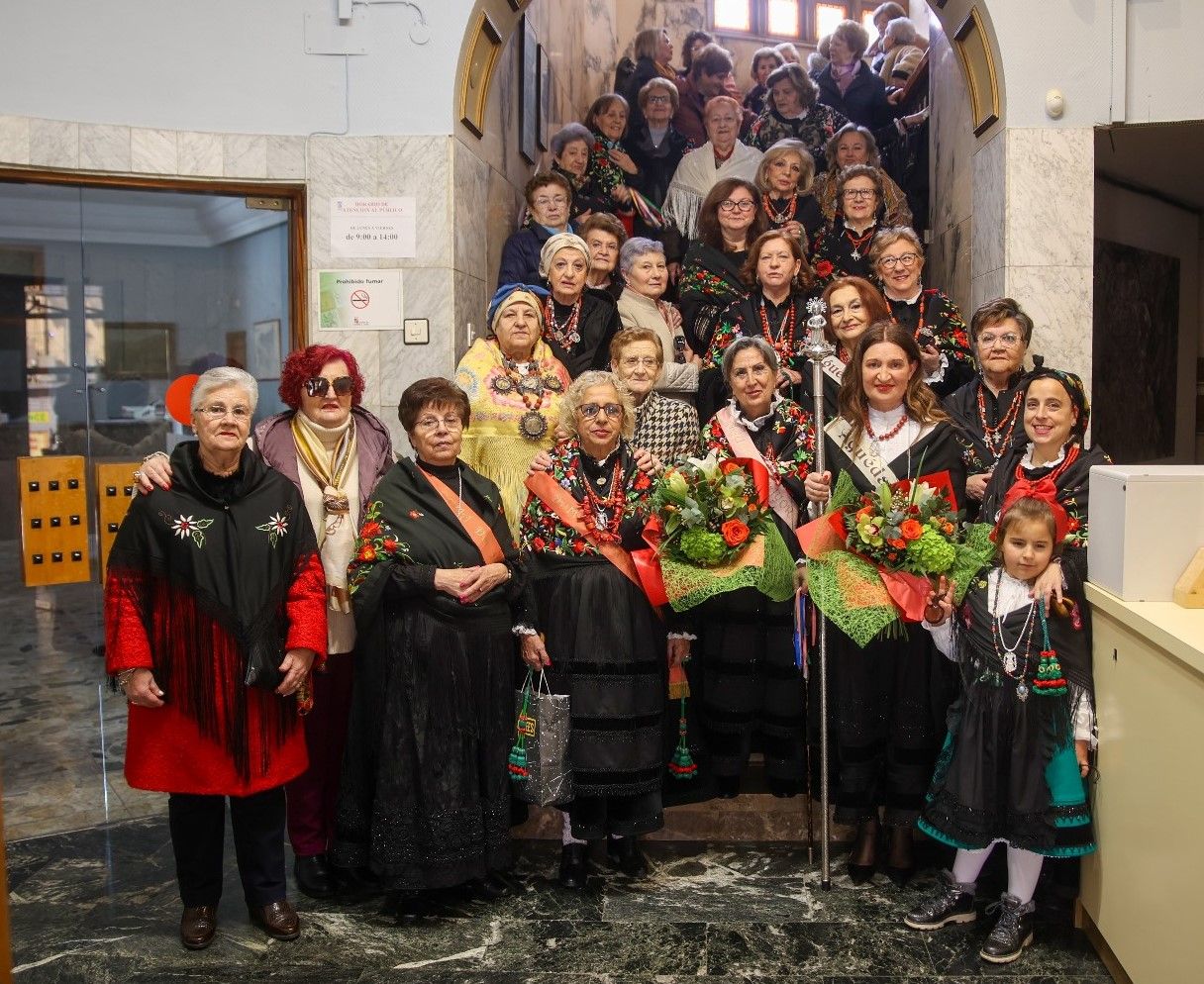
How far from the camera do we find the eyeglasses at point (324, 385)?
147 inches

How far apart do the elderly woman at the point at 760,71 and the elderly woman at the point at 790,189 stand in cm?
219

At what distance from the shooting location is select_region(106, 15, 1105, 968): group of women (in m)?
3.31

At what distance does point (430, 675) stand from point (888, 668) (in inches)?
59.1

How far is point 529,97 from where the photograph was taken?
24.1 feet

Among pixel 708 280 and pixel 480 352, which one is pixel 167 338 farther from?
pixel 708 280

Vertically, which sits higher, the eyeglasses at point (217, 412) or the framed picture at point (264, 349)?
the framed picture at point (264, 349)

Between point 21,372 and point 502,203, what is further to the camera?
point 502,203

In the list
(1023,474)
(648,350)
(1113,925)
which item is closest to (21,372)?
(648,350)

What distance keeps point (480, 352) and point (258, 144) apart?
152 cm

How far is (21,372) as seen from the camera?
5473 millimetres

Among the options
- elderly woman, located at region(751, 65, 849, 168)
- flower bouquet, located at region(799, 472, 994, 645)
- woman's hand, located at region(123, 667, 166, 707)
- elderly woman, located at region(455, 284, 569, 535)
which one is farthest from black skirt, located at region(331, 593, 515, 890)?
elderly woman, located at region(751, 65, 849, 168)

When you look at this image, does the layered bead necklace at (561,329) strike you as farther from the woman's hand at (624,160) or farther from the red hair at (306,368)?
the woman's hand at (624,160)

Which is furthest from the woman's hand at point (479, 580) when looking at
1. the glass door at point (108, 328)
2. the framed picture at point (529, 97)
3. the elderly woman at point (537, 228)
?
the framed picture at point (529, 97)

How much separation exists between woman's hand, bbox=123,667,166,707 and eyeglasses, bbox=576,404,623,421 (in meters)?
1.52
